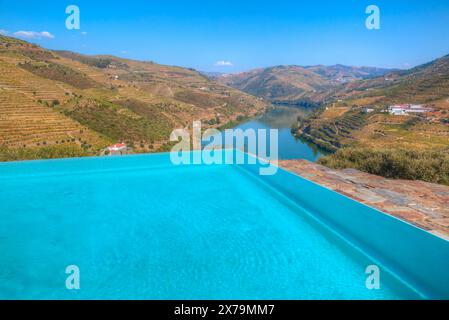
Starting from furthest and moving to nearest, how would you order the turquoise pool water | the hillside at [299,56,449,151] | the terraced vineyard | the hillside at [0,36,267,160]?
the hillside at [299,56,449,151] < the hillside at [0,36,267,160] < the terraced vineyard < the turquoise pool water

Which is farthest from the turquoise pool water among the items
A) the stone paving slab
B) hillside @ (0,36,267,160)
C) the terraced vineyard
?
the terraced vineyard

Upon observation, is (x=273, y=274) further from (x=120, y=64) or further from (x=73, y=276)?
(x=120, y=64)

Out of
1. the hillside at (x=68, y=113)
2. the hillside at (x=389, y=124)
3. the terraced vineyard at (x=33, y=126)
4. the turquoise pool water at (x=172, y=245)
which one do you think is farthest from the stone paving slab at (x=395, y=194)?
the hillside at (x=389, y=124)

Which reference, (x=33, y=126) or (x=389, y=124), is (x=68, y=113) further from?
(x=389, y=124)

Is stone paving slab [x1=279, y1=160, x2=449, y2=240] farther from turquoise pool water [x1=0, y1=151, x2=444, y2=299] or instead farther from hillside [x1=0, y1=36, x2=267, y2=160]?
hillside [x1=0, y1=36, x2=267, y2=160]
